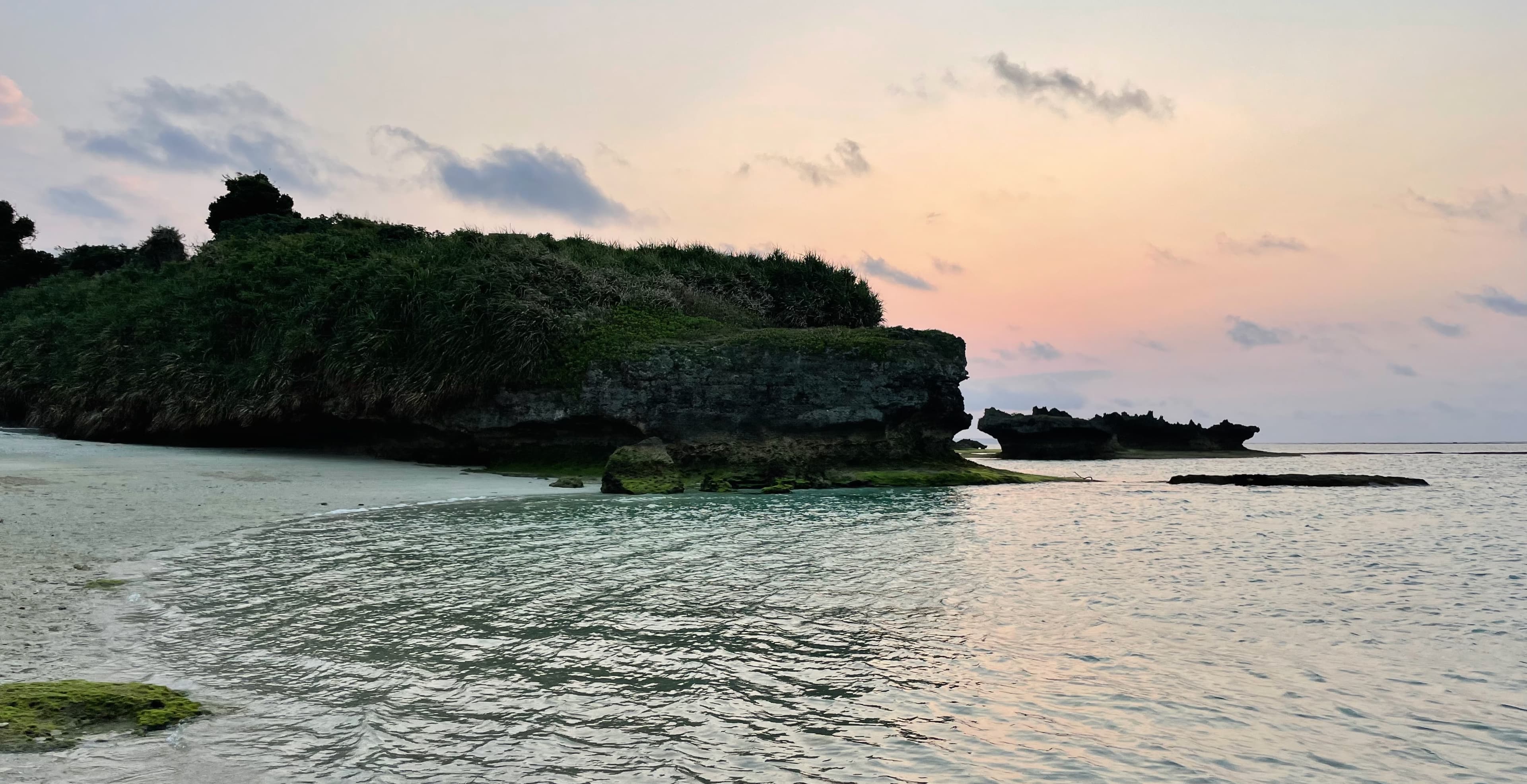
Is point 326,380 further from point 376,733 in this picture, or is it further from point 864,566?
point 376,733

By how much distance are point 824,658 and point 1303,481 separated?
86.2 feet

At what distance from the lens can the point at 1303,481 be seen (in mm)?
26531

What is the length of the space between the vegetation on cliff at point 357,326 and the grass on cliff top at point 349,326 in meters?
0.06

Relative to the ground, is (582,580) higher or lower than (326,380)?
lower

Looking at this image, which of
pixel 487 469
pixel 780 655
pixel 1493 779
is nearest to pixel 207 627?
pixel 780 655

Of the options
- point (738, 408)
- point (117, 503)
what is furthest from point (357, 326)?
point (117, 503)

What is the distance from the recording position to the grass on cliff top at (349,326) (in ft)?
78.7

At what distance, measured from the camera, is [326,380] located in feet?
81.0

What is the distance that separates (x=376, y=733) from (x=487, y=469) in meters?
20.3

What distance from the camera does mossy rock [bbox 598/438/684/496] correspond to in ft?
61.9

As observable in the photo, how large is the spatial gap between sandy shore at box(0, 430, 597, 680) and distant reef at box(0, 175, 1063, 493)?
160 centimetres

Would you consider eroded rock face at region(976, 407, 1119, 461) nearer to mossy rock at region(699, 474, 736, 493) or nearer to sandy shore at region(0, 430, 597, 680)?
mossy rock at region(699, 474, 736, 493)

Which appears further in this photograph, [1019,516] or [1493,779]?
[1019,516]

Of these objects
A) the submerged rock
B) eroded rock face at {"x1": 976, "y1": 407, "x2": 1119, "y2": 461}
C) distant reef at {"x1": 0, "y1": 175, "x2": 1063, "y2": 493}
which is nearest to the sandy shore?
distant reef at {"x1": 0, "y1": 175, "x2": 1063, "y2": 493}
